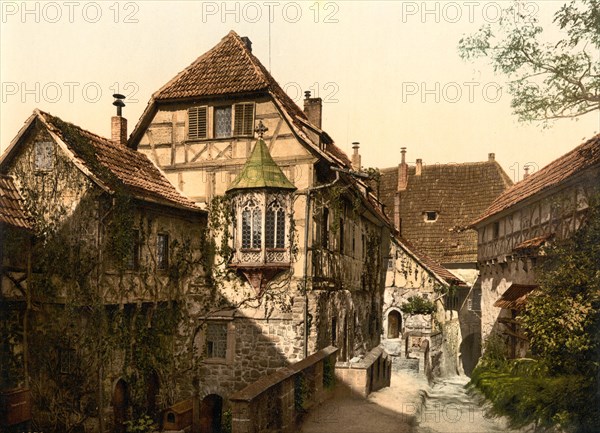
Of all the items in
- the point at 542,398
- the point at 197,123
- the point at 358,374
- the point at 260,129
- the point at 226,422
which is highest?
the point at 197,123

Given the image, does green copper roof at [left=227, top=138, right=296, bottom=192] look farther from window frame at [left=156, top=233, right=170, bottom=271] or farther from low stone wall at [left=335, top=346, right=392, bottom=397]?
low stone wall at [left=335, top=346, right=392, bottom=397]

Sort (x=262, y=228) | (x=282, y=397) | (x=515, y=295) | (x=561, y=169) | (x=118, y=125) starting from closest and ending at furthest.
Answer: (x=282, y=397), (x=262, y=228), (x=118, y=125), (x=515, y=295), (x=561, y=169)

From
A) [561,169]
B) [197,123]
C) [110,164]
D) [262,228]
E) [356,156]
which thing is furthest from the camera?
[356,156]

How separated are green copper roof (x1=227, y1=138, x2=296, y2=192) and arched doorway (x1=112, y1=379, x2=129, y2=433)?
6335mm

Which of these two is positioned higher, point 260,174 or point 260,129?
point 260,129

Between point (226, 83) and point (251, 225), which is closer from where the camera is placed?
point (251, 225)

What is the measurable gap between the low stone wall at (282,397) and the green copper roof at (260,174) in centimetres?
507

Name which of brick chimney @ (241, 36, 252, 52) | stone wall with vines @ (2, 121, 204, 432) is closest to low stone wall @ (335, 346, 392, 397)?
stone wall with vines @ (2, 121, 204, 432)

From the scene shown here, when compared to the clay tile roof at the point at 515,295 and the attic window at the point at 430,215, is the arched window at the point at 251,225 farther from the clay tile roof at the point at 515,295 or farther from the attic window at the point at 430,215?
the attic window at the point at 430,215

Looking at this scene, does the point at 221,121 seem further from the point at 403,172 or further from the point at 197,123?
the point at 403,172

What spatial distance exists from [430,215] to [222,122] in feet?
64.2

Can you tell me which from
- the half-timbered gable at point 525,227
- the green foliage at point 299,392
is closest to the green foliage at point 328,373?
the green foliage at point 299,392

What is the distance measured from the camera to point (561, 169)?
61.0ft

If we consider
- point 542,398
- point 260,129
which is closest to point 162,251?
point 260,129
